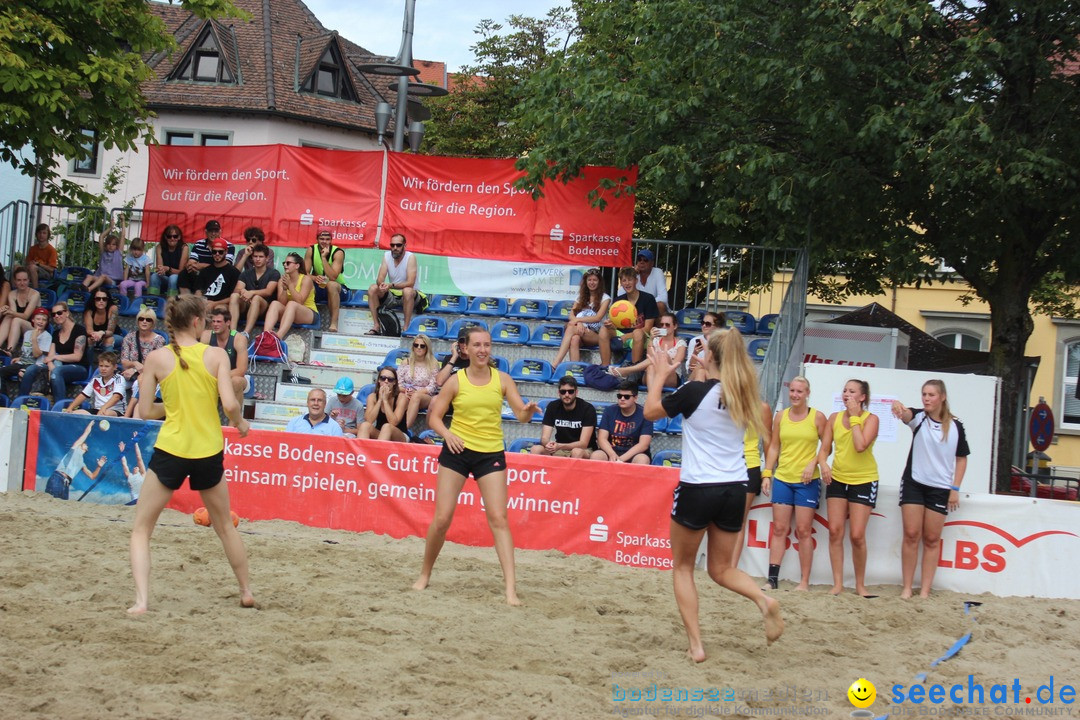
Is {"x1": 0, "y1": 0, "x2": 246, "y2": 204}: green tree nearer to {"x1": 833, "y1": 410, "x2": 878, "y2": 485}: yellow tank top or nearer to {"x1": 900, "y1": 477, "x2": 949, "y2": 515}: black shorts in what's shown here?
{"x1": 833, "y1": 410, "x2": 878, "y2": 485}: yellow tank top

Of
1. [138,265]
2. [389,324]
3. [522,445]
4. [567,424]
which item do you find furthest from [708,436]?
[138,265]

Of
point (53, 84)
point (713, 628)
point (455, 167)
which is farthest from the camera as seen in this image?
point (455, 167)

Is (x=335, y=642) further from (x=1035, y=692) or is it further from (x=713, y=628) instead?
(x=1035, y=692)

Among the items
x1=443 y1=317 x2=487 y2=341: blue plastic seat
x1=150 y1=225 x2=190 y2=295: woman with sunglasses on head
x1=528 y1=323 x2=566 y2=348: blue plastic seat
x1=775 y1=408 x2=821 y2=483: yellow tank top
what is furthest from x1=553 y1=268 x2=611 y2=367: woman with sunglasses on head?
x1=150 y1=225 x2=190 y2=295: woman with sunglasses on head

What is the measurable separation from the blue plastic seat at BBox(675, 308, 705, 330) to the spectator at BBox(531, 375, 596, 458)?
147 inches

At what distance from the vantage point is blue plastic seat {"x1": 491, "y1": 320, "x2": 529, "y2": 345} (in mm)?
14219

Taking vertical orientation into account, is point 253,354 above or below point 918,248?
below

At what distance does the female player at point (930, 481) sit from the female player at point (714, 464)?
340 centimetres

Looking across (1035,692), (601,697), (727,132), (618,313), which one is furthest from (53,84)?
(1035,692)

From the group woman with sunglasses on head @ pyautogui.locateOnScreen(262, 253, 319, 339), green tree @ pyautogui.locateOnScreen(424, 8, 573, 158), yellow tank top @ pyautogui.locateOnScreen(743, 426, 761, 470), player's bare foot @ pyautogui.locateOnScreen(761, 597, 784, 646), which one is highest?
green tree @ pyautogui.locateOnScreen(424, 8, 573, 158)

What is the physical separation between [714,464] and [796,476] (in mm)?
3478

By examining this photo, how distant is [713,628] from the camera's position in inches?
270

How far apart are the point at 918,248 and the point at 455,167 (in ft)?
22.4

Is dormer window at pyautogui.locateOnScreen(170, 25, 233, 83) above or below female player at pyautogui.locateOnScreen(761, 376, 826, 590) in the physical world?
above
